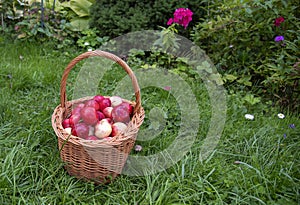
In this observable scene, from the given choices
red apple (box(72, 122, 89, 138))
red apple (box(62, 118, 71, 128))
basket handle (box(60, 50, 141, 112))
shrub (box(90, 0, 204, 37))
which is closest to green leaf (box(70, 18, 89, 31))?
shrub (box(90, 0, 204, 37))

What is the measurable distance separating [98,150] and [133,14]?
2.67 meters

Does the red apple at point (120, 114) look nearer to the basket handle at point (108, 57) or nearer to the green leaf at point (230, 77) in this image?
the basket handle at point (108, 57)

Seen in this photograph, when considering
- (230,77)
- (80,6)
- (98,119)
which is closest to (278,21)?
(230,77)

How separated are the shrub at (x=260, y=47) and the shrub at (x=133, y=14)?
23.0 inches

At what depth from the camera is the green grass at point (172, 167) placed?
83.8 inches

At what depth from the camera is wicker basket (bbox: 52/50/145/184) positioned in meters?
2.06

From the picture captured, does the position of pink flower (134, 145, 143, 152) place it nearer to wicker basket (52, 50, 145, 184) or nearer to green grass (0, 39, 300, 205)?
green grass (0, 39, 300, 205)

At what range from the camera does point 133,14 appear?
4.38 meters

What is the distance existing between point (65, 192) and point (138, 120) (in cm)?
60

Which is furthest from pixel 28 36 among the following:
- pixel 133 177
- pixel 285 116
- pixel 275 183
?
pixel 275 183

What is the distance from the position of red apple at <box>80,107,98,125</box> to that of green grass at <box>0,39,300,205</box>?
321mm

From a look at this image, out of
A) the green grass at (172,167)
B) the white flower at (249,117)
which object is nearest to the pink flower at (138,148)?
the green grass at (172,167)

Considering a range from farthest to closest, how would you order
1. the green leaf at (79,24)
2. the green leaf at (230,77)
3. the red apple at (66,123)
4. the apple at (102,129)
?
1. the green leaf at (79,24)
2. the green leaf at (230,77)
3. the red apple at (66,123)
4. the apple at (102,129)

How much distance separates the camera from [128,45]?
4.26m
